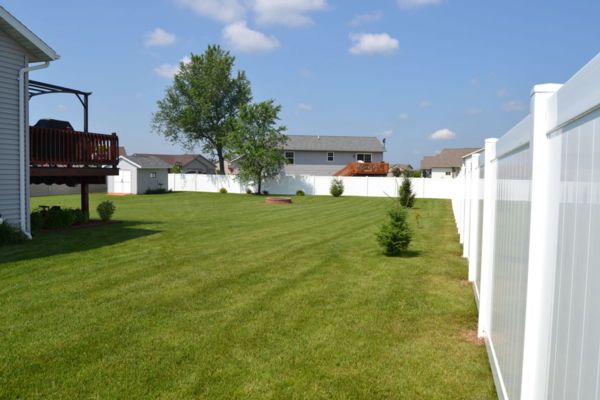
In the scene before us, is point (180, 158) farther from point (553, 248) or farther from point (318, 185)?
point (553, 248)

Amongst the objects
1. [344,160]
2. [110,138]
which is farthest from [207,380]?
[344,160]

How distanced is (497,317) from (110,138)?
45.9 feet

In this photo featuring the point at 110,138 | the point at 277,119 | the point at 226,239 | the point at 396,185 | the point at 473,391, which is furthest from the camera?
the point at 277,119

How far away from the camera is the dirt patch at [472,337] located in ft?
16.6

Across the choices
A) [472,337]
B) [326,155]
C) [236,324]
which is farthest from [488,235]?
[326,155]

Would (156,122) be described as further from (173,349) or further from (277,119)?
(173,349)

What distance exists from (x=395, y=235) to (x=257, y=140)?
29697mm

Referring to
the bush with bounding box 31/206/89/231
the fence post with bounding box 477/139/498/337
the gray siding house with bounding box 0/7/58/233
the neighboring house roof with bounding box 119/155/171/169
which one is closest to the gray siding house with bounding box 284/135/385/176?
the neighboring house roof with bounding box 119/155/171/169

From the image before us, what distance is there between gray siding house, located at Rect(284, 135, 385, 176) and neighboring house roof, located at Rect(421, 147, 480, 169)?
18666mm

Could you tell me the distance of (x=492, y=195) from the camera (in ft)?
15.3

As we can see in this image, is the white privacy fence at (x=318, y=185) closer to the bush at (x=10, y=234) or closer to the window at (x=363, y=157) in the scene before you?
the window at (x=363, y=157)

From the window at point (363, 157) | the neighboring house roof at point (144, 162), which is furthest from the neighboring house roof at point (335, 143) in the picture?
the neighboring house roof at point (144, 162)

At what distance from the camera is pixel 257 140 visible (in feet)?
126

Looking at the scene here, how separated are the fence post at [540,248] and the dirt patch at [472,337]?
279 centimetres
